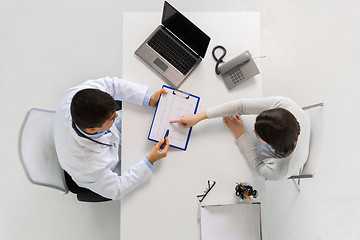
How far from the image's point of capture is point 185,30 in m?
1.31

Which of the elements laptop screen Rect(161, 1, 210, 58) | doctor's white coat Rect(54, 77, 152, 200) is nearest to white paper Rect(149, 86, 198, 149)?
doctor's white coat Rect(54, 77, 152, 200)

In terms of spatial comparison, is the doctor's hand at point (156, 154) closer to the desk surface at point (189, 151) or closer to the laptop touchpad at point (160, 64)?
the desk surface at point (189, 151)

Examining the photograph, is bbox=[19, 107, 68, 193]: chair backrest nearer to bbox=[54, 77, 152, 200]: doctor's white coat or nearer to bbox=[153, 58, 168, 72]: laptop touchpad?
bbox=[54, 77, 152, 200]: doctor's white coat

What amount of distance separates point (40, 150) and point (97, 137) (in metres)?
0.28

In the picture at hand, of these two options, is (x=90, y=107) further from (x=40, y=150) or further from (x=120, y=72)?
(x=120, y=72)

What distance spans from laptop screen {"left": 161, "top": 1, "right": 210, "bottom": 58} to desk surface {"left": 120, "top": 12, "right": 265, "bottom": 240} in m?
0.08

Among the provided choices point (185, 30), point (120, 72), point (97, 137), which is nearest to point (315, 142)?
point (185, 30)

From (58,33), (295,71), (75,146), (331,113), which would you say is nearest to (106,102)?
(75,146)

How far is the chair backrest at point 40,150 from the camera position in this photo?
1.16 meters

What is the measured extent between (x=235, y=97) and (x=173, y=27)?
47 centimetres

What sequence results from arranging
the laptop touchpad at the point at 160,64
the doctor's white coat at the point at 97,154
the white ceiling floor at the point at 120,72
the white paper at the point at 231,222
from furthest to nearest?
the white ceiling floor at the point at 120,72 < the laptop touchpad at the point at 160,64 < the white paper at the point at 231,222 < the doctor's white coat at the point at 97,154

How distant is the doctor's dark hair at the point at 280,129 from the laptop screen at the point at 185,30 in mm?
458

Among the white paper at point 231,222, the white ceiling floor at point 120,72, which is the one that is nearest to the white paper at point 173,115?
the white paper at point 231,222

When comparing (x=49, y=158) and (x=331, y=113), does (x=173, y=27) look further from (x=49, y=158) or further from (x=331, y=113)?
(x=331, y=113)
